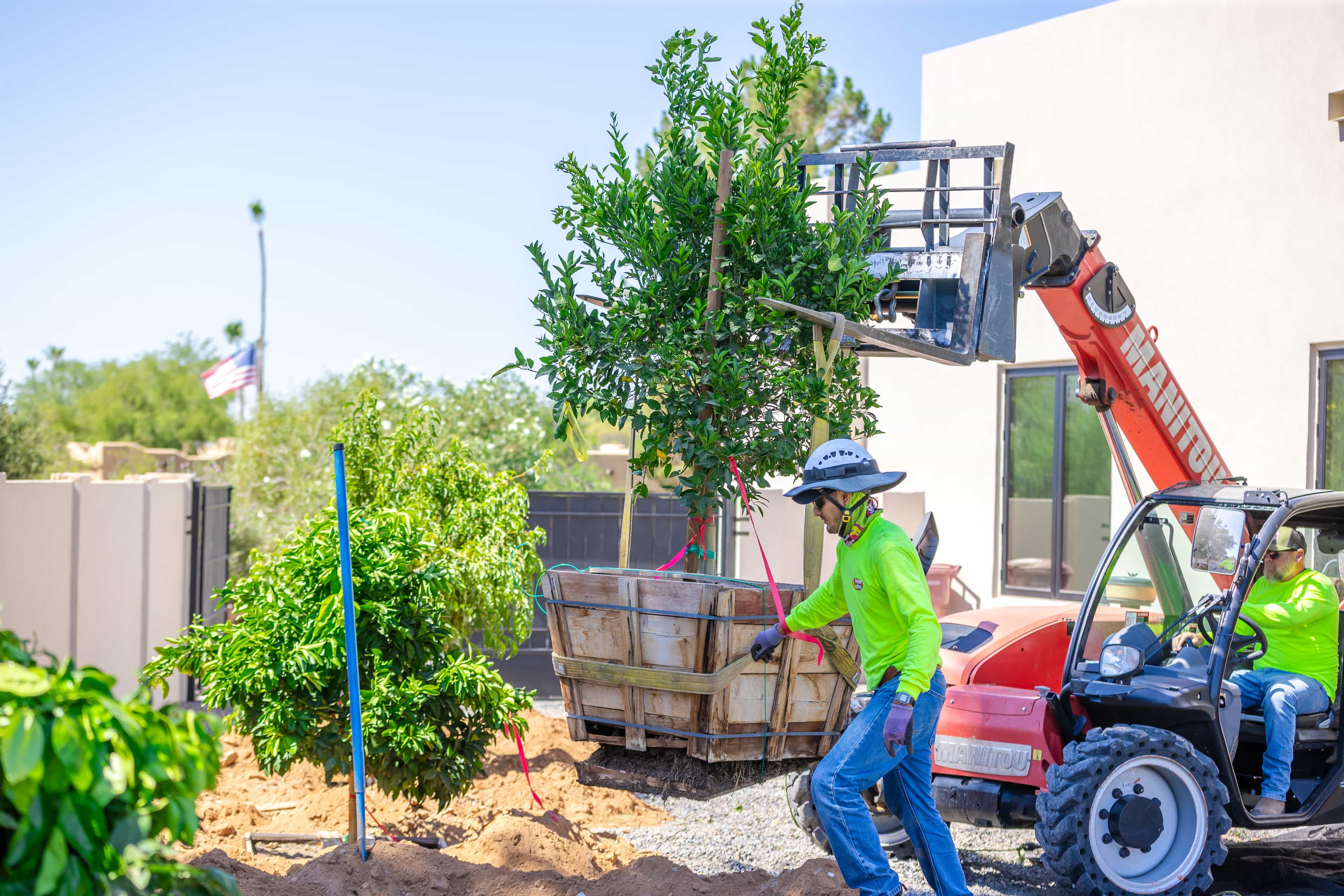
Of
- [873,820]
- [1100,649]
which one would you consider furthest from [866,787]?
[1100,649]

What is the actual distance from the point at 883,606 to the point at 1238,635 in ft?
8.06

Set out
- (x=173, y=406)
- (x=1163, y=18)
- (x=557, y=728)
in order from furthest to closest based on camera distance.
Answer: (x=173, y=406), (x=1163, y=18), (x=557, y=728)

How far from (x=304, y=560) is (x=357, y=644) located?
0.55 meters

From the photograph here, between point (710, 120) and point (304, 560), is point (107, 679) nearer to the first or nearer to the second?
point (304, 560)

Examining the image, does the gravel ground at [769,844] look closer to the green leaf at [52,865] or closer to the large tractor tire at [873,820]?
the large tractor tire at [873,820]

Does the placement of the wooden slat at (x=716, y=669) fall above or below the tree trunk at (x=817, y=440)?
below

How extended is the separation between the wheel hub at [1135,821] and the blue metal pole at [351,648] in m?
3.49

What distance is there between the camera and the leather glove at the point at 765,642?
475cm

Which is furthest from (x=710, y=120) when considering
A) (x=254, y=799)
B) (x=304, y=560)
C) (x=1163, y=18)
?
(x=1163, y=18)

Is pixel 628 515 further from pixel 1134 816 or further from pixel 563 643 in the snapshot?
pixel 1134 816

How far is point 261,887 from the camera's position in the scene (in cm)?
453

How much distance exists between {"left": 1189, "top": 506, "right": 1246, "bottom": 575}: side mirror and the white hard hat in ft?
6.54

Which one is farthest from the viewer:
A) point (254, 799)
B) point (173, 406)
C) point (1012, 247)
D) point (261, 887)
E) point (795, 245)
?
point (173, 406)

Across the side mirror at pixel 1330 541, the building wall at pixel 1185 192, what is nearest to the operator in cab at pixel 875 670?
the side mirror at pixel 1330 541
